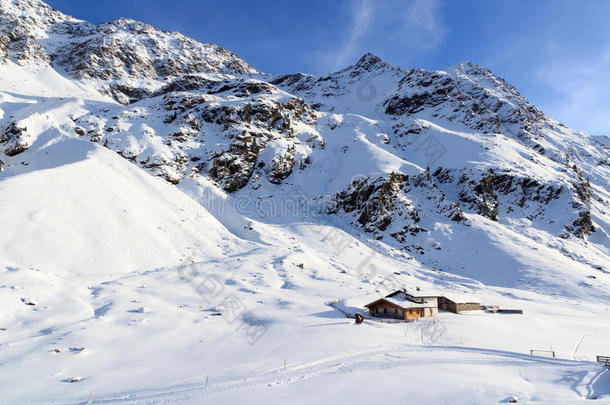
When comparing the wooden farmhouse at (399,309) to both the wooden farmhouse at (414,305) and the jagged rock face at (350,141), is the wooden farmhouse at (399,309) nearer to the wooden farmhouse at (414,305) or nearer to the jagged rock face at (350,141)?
the wooden farmhouse at (414,305)

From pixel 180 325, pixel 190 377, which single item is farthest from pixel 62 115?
pixel 190 377

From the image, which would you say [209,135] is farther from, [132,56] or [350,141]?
[132,56]

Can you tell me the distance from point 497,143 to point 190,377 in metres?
106

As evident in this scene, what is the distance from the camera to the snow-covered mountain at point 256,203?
1097 inches

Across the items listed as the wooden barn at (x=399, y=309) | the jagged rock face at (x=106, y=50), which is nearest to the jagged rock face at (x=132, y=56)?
the jagged rock face at (x=106, y=50)

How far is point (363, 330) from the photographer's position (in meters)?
27.2

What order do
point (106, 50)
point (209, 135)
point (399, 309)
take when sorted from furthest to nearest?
point (106, 50), point (209, 135), point (399, 309)

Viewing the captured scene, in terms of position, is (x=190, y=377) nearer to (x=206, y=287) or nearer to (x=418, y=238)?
(x=206, y=287)

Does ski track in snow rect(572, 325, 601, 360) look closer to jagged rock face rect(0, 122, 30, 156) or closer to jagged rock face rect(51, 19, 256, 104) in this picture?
jagged rock face rect(0, 122, 30, 156)

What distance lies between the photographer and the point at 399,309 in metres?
33.8

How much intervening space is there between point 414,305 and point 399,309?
7.31ft

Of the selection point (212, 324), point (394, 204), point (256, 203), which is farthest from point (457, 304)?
point (256, 203)

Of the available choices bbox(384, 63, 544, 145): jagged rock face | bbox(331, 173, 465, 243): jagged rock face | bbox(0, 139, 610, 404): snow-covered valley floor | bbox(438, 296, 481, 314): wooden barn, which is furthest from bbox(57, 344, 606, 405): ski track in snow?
bbox(384, 63, 544, 145): jagged rock face

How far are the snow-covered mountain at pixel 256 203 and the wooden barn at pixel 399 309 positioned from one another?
4.46 metres
